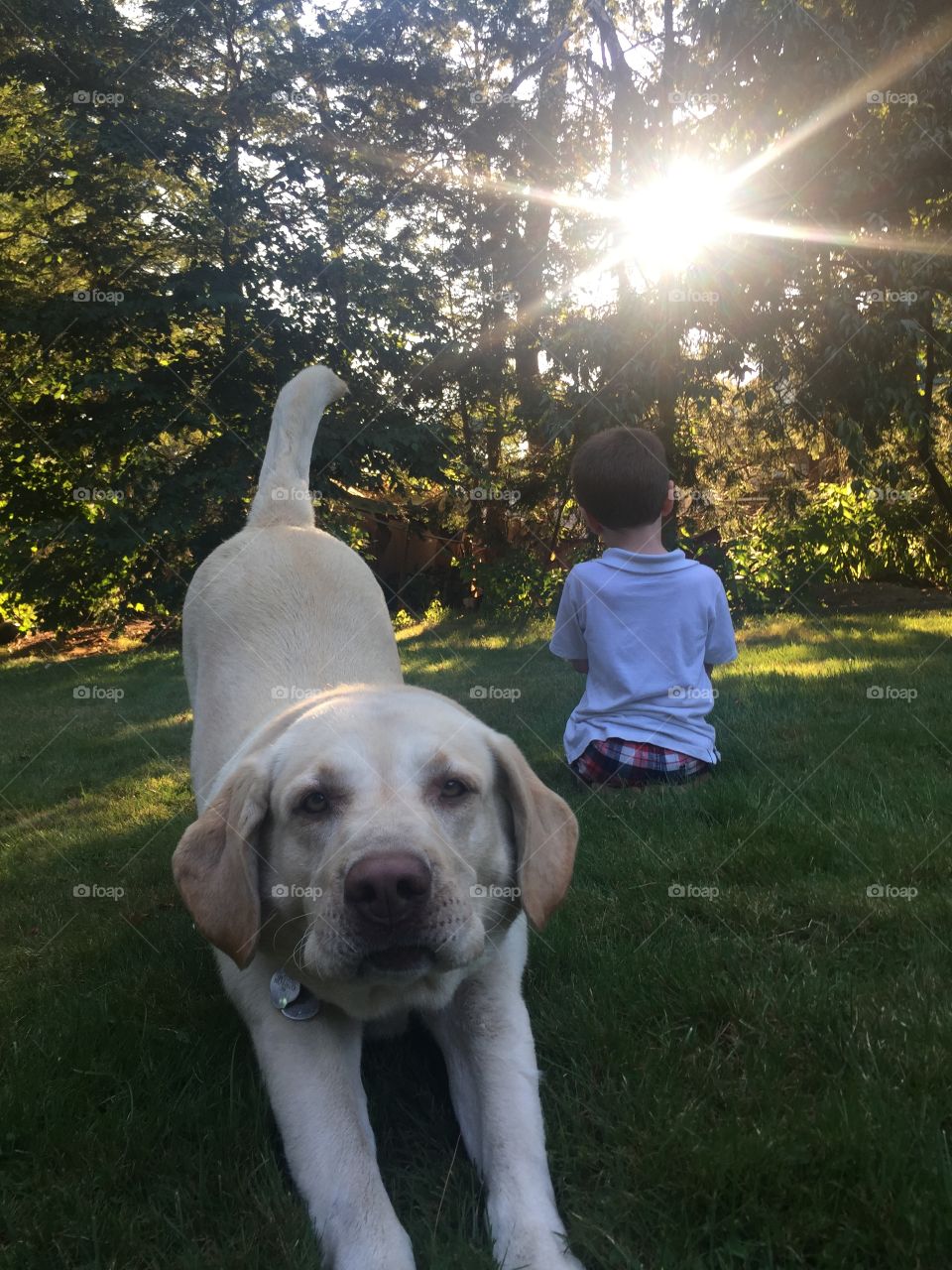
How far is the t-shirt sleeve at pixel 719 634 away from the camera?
4480mm

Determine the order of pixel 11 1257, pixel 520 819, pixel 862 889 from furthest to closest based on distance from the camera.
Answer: pixel 862 889, pixel 520 819, pixel 11 1257

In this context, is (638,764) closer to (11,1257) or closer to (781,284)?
(11,1257)

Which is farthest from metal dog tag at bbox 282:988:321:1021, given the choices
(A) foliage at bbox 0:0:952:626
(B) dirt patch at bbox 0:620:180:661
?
(B) dirt patch at bbox 0:620:180:661

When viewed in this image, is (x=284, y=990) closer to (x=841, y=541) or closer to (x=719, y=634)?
(x=719, y=634)

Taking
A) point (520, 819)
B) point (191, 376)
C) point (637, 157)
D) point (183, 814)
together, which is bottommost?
point (183, 814)

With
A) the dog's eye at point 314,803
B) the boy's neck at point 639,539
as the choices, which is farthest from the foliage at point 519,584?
the dog's eye at point 314,803

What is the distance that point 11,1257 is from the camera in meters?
1.71

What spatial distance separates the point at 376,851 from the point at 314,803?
0.34 meters

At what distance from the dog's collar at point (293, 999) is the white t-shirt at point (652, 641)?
2.52 m

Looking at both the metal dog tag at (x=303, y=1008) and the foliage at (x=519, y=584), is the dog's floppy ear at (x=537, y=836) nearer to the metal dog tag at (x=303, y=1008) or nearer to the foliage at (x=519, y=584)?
the metal dog tag at (x=303, y=1008)

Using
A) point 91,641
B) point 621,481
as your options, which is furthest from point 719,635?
point 91,641

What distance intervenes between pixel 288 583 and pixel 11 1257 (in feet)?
8.68

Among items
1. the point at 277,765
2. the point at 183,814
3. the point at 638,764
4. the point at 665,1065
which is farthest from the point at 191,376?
the point at 665,1065

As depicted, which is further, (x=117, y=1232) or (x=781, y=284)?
(x=781, y=284)
